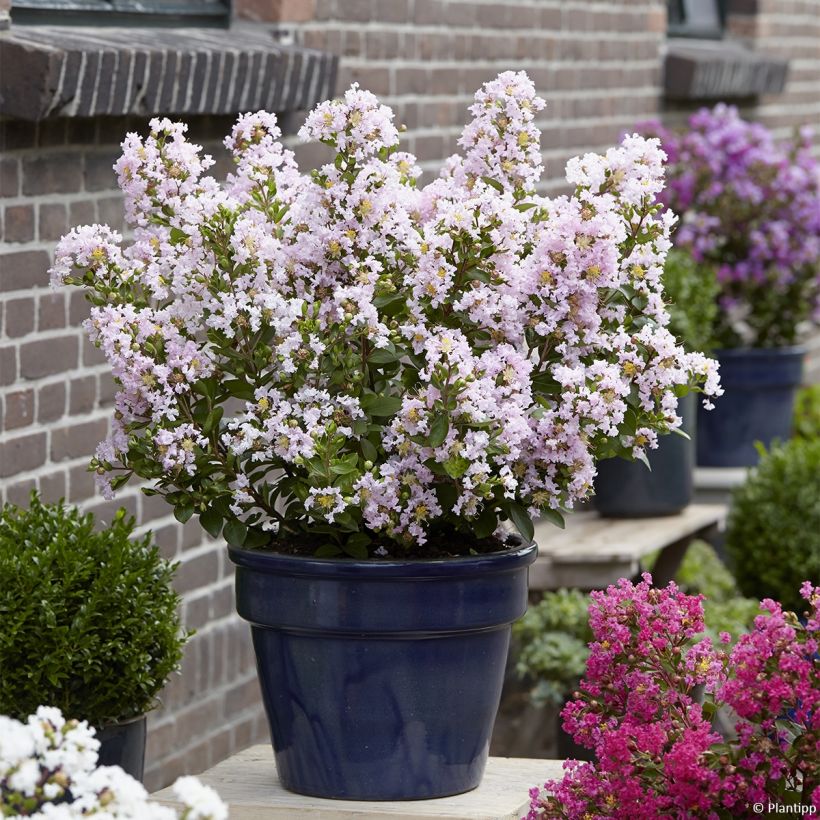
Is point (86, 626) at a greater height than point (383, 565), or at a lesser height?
lesser

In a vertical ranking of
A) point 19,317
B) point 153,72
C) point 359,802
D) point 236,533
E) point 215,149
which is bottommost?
point 359,802

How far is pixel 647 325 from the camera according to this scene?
9.11ft

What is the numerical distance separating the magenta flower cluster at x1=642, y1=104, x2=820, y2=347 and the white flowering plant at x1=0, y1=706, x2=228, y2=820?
4.93 meters

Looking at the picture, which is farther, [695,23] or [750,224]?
[695,23]

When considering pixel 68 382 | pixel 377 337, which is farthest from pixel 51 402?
pixel 377 337

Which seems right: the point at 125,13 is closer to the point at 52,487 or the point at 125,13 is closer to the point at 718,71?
the point at 52,487

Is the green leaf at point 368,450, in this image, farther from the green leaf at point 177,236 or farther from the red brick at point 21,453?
the red brick at point 21,453

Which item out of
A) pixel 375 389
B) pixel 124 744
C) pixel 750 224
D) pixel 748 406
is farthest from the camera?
pixel 750 224

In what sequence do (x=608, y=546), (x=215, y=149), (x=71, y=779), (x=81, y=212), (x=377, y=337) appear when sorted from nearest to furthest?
(x=71, y=779)
(x=377, y=337)
(x=81, y=212)
(x=215, y=149)
(x=608, y=546)

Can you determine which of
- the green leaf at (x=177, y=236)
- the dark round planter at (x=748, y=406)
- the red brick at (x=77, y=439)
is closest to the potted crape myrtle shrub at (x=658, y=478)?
the dark round planter at (x=748, y=406)

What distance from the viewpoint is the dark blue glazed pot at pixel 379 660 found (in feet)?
8.77

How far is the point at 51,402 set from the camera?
3.62 m

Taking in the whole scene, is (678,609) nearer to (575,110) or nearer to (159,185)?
(159,185)

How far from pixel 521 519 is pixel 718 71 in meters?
4.83
